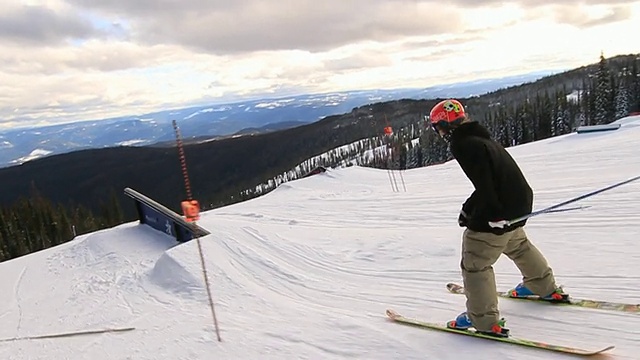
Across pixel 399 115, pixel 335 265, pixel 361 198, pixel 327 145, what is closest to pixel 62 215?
pixel 361 198

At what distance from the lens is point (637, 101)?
191ft

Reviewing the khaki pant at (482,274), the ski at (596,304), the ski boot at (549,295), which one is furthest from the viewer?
the ski boot at (549,295)

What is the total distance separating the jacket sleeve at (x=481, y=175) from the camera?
377 cm

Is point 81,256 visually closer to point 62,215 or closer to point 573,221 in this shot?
point 573,221

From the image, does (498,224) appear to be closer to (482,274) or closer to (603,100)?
(482,274)

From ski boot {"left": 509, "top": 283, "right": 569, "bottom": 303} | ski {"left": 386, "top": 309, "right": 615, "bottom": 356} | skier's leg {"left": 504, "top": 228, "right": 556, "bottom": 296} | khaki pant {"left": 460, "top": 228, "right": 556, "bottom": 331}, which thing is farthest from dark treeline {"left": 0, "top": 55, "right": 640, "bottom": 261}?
khaki pant {"left": 460, "top": 228, "right": 556, "bottom": 331}

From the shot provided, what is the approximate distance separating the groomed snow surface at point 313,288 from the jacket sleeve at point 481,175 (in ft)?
3.85

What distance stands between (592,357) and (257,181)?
126m

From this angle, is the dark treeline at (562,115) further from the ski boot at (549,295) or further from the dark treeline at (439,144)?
the ski boot at (549,295)

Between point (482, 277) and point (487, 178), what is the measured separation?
0.89 meters

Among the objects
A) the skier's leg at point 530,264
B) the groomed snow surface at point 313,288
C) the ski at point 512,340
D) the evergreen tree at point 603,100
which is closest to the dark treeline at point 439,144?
the evergreen tree at point 603,100

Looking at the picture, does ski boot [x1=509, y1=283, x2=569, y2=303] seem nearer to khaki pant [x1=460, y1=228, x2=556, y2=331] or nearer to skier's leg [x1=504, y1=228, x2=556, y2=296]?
skier's leg [x1=504, y1=228, x2=556, y2=296]

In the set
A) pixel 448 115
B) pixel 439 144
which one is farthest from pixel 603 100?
pixel 448 115

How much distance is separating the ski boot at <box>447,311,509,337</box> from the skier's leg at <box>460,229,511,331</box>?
0.12ft
